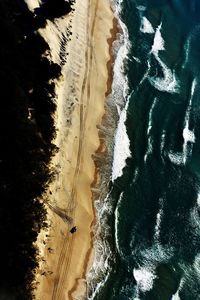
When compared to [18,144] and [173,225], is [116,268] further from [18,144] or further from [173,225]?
[18,144]

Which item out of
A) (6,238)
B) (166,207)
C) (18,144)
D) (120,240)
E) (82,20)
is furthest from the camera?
(82,20)

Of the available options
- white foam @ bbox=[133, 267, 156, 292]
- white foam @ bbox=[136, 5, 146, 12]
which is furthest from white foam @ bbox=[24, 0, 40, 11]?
white foam @ bbox=[133, 267, 156, 292]

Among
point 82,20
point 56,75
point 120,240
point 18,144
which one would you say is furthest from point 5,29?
point 120,240

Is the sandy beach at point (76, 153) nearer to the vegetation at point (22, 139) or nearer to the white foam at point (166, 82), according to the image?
the vegetation at point (22, 139)

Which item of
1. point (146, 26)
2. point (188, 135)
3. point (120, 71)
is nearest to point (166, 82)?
point (120, 71)

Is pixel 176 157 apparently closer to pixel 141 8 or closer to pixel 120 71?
pixel 120 71

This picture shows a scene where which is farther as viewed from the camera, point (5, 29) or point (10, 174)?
point (5, 29)

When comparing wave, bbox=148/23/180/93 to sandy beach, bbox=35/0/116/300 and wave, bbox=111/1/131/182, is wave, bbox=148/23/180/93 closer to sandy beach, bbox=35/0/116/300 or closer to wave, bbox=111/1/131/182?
wave, bbox=111/1/131/182
